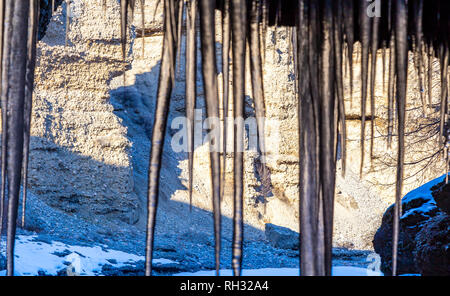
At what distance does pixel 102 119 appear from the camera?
11.9 meters

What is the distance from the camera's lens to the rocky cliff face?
11.0m

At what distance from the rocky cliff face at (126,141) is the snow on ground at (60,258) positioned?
3.25m

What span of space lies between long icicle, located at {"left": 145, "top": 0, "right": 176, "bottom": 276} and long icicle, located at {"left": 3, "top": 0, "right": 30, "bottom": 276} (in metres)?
0.38

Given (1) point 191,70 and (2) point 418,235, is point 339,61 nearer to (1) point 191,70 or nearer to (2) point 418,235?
(1) point 191,70

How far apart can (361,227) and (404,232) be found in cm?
1086

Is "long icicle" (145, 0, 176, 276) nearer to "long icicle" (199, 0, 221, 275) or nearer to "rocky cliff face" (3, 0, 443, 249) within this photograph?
"long icicle" (199, 0, 221, 275)

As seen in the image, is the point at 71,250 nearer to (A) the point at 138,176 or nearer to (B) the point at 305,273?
(B) the point at 305,273

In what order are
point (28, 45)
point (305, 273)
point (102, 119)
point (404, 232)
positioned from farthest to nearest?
point (102, 119), point (404, 232), point (28, 45), point (305, 273)

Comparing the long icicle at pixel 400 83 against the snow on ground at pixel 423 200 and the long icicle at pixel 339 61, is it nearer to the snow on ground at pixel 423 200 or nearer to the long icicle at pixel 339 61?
the long icicle at pixel 339 61

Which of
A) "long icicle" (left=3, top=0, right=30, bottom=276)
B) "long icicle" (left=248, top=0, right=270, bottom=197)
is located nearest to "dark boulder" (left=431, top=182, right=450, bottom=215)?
"long icicle" (left=248, top=0, right=270, bottom=197)

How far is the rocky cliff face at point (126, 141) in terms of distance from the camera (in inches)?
433

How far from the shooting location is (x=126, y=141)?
12.0 metres

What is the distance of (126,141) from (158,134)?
1077 cm
